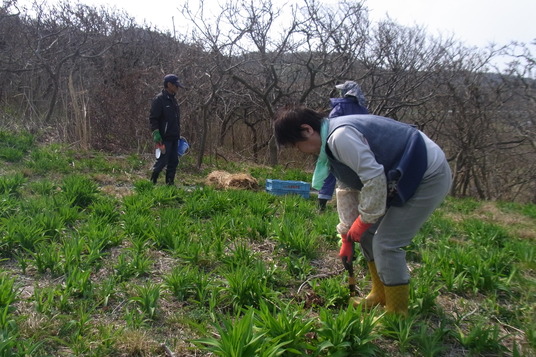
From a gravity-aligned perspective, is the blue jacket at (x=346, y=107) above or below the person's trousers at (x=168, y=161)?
above

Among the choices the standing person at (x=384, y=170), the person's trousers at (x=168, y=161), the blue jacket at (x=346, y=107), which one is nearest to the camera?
the standing person at (x=384, y=170)

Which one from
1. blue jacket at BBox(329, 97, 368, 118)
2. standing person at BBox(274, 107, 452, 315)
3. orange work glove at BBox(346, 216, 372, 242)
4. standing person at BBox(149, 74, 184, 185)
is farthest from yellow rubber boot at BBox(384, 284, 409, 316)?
standing person at BBox(149, 74, 184, 185)

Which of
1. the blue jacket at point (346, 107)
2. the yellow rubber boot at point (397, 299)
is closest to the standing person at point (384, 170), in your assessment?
the yellow rubber boot at point (397, 299)

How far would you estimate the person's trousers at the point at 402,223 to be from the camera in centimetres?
241

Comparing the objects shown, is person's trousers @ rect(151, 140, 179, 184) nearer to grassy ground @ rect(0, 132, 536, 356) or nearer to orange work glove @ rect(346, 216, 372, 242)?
grassy ground @ rect(0, 132, 536, 356)

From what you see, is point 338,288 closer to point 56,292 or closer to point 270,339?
point 270,339

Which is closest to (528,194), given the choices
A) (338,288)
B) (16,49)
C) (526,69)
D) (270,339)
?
(526,69)

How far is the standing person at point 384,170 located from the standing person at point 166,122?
4506 mm

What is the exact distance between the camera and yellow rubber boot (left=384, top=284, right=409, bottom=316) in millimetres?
2557

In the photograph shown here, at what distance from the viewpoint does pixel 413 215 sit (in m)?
2.43

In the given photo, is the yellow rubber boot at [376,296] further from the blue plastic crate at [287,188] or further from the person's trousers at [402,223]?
the blue plastic crate at [287,188]

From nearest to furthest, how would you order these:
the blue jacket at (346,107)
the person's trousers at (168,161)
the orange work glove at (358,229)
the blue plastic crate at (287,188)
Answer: the orange work glove at (358,229), the blue jacket at (346,107), the blue plastic crate at (287,188), the person's trousers at (168,161)

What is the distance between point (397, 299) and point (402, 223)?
0.48 meters

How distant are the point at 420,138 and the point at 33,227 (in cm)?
310
